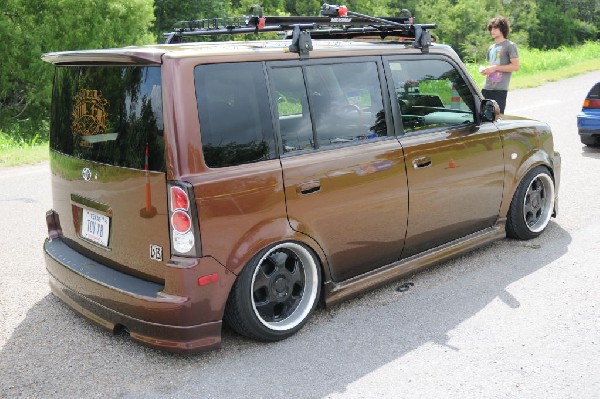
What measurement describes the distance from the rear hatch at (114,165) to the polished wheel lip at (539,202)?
3.53 m

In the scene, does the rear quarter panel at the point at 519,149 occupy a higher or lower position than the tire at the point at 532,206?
higher

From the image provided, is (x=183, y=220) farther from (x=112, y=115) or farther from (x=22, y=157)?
(x=22, y=157)

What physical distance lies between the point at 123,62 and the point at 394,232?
7.02ft

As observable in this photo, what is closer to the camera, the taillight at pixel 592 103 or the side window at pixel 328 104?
the side window at pixel 328 104

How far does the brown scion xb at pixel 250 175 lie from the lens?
3688mm

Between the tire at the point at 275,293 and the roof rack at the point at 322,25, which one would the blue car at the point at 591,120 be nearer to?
the roof rack at the point at 322,25

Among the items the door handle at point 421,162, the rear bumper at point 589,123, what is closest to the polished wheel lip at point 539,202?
the door handle at point 421,162

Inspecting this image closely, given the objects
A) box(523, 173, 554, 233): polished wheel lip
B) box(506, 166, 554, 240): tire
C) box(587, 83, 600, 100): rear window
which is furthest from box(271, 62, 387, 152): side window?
box(587, 83, 600, 100): rear window

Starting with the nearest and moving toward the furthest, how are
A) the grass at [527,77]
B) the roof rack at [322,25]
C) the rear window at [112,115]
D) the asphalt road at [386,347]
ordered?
the asphalt road at [386,347] < the rear window at [112,115] < the roof rack at [322,25] < the grass at [527,77]

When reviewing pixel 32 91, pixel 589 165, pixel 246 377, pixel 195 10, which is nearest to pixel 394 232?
pixel 246 377

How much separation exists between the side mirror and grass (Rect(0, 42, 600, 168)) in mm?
7316

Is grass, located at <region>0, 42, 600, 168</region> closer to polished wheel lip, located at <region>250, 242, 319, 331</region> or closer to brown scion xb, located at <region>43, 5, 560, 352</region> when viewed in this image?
brown scion xb, located at <region>43, 5, 560, 352</region>

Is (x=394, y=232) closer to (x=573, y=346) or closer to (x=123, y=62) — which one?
(x=573, y=346)

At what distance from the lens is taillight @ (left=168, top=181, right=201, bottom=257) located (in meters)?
3.60
